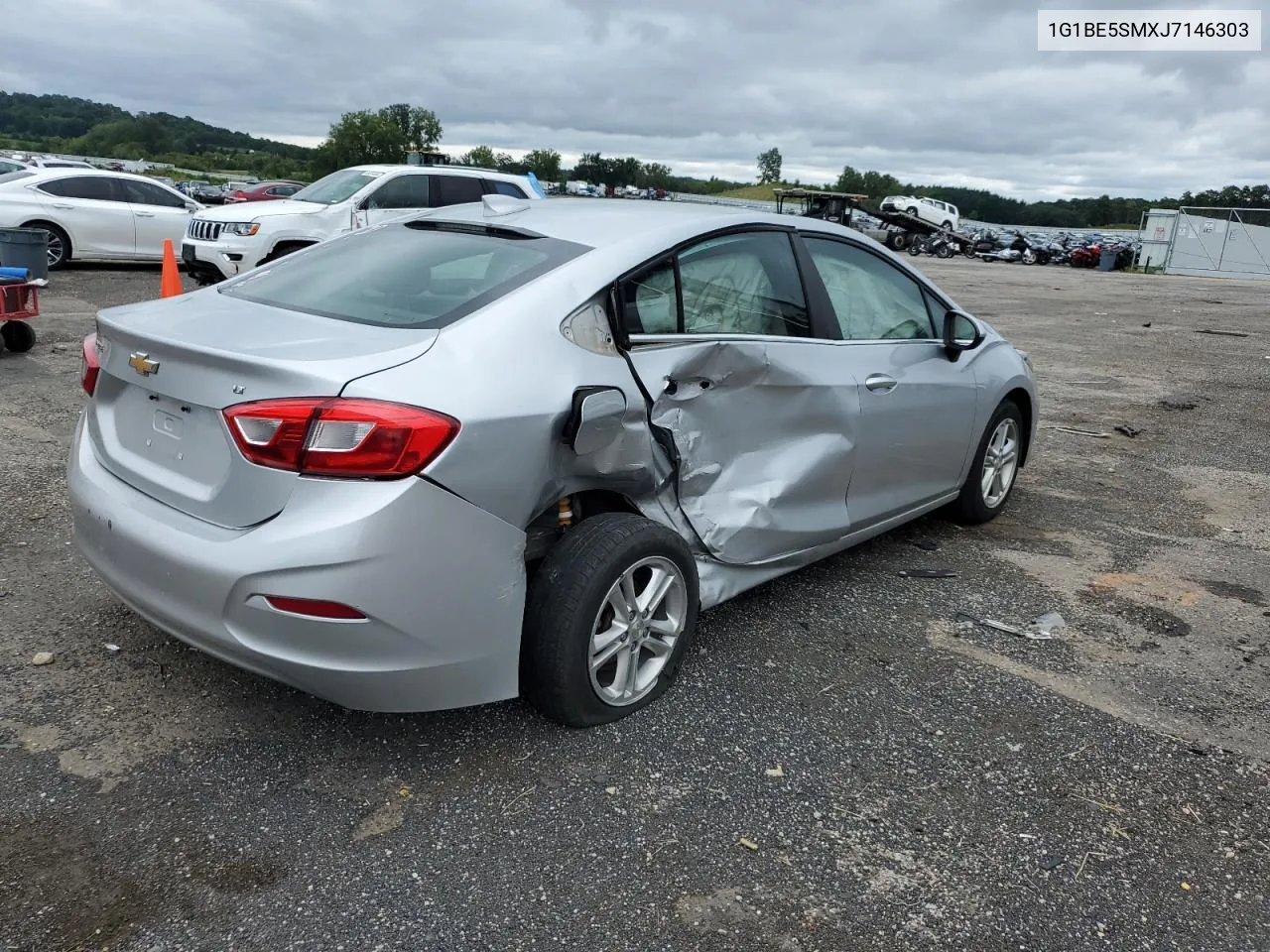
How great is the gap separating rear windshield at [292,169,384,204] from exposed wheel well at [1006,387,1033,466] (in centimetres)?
1098

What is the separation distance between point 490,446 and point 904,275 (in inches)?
106

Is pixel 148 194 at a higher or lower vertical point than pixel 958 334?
higher

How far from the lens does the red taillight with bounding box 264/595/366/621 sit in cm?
248

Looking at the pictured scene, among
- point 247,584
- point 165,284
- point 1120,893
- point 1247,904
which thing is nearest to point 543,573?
point 247,584

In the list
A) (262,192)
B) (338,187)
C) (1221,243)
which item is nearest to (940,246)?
(1221,243)

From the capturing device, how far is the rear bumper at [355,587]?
2.47 meters

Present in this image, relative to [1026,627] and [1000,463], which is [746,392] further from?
[1000,463]

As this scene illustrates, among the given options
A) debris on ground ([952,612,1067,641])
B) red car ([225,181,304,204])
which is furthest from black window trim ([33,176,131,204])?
debris on ground ([952,612,1067,641])

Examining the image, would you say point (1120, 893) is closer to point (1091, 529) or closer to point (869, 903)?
point (869, 903)

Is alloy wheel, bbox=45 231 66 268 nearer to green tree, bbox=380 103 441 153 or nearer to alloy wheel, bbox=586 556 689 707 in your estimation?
alloy wheel, bbox=586 556 689 707

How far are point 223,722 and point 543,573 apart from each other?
1104 mm

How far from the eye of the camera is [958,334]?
4.67m

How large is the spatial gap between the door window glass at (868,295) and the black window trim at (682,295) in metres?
0.11

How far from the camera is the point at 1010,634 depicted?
13.1 ft
